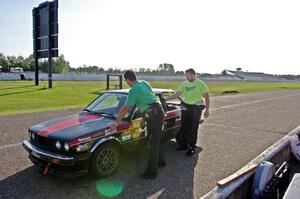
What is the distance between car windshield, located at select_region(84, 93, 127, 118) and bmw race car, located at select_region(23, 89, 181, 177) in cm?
2

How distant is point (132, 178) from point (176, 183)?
0.72 m

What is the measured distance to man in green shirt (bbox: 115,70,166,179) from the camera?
4328 millimetres

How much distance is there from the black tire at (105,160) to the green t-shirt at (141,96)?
797 mm

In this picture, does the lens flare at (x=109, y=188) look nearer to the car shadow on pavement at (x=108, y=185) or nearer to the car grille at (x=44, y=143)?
the car shadow on pavement at (x=108, y=185)

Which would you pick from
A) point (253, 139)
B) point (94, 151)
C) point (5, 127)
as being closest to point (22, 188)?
point (94, 151)

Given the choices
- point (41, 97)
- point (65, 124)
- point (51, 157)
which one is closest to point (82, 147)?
point (51, 157)

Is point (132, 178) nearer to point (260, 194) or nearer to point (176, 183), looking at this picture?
point (176, 183)

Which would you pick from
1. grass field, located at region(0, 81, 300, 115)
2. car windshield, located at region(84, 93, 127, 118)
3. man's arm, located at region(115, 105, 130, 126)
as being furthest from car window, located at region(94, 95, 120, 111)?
grass field, located at region(0, 81, 300, 115)

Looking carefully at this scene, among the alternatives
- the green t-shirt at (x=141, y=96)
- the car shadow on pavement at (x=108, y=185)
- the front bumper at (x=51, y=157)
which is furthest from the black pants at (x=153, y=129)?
the front bumper at (x=51, y=157)

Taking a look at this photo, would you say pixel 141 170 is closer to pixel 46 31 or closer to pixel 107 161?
pixel 107 161

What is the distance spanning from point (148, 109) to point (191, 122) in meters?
1.79

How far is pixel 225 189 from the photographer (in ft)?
12.0

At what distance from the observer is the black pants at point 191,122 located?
19.3ft

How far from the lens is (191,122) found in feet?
19.4
